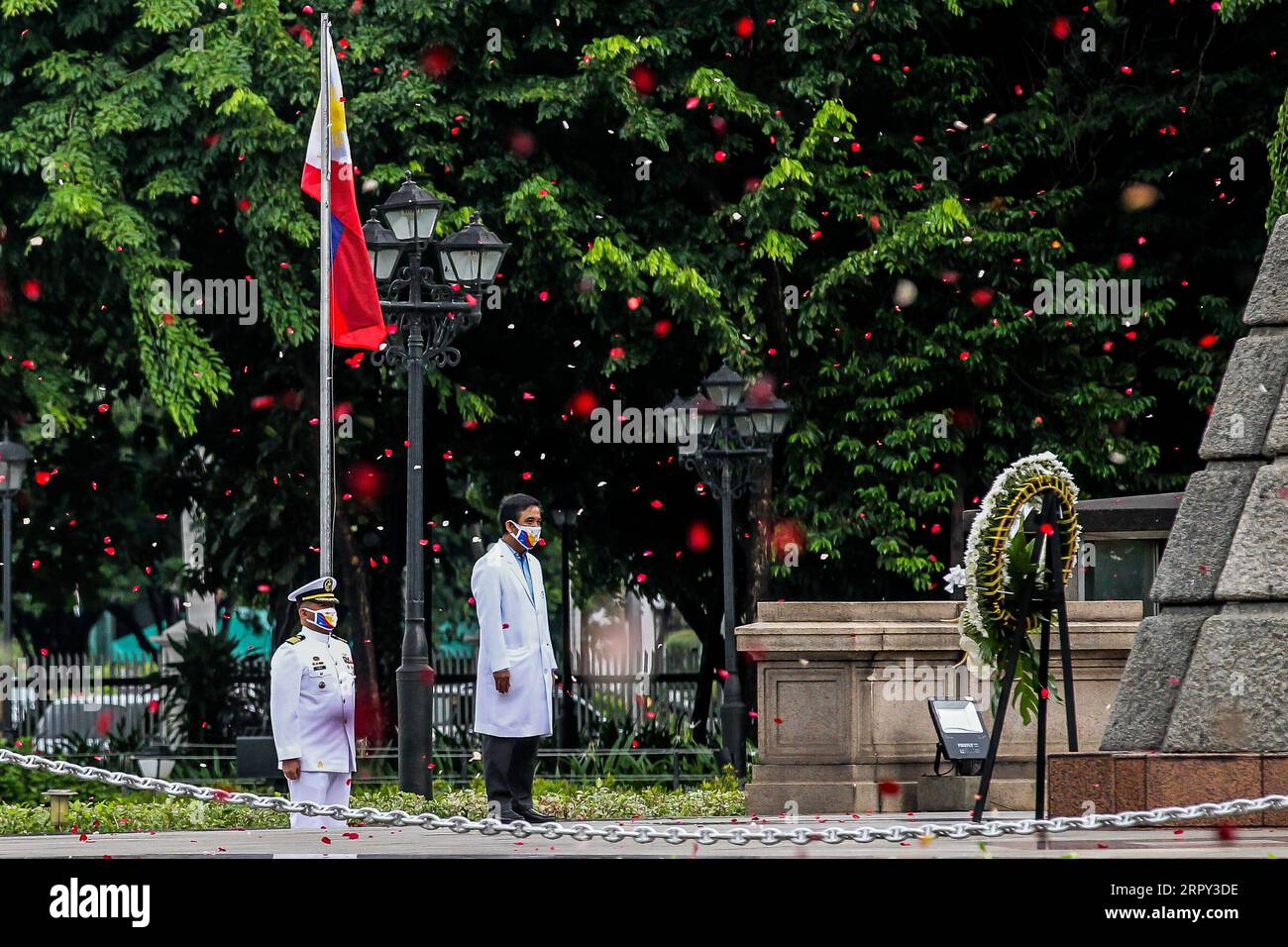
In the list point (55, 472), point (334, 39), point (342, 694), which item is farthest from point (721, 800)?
point (55, 472)

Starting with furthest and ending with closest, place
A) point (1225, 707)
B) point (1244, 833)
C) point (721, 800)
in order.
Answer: point (721, 800), point (1225, 707), point (1244, 833)

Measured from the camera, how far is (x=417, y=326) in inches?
732

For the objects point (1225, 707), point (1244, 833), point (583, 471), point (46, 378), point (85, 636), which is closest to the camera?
point (1244, 833)

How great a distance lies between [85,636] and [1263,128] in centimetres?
3086

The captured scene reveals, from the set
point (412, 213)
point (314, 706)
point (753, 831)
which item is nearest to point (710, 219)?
point (412, 213)

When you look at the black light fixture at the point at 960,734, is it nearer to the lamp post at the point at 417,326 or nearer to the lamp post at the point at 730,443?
the lamp post at the point at 417,326

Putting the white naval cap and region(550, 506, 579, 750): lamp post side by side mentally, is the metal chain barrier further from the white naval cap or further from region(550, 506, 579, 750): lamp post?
region(550, 506, 579, 750): lamp post

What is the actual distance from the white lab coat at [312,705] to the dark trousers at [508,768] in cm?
125

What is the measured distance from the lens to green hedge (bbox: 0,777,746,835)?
1717cm

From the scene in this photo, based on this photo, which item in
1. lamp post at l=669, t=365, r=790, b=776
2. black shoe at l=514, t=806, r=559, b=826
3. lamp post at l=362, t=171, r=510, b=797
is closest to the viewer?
black shoe at l=514, t=806, r=559, b=826

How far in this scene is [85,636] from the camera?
161ft

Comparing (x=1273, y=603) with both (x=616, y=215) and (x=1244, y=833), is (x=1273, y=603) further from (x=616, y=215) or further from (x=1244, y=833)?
(x=616, y=215)

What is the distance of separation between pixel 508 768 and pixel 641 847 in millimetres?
2262
